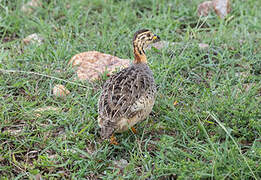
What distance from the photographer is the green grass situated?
425 cm

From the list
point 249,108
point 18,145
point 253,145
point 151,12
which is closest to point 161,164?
point 253,145

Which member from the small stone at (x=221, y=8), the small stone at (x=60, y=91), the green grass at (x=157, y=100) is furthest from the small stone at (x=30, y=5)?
the small stone at (x=221, y=8)

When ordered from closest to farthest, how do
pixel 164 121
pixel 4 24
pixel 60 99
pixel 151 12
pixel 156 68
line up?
pixel 164 121, pixel 60 99, pixel 156 68, pixel 4 24, pixel 151 12

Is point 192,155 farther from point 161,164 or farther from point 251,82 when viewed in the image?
point 251,82

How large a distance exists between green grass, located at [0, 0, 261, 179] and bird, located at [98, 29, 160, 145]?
28 cm

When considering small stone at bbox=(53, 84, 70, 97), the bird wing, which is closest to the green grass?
small stone at bbox=(53, 84, 70, 97)

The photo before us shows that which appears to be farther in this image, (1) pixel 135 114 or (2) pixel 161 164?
(1) pixel 135 114

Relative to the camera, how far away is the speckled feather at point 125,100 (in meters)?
4.29

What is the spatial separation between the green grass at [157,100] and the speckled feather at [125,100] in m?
0.32

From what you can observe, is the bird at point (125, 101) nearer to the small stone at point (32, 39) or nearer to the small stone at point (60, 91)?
the small stone at point (60, 91)

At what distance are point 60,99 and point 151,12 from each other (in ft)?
10.7

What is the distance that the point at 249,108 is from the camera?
4.74 meters

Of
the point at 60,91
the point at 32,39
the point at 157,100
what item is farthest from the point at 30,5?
the point at 157,100

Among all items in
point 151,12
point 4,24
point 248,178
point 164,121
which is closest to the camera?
point 248,178
